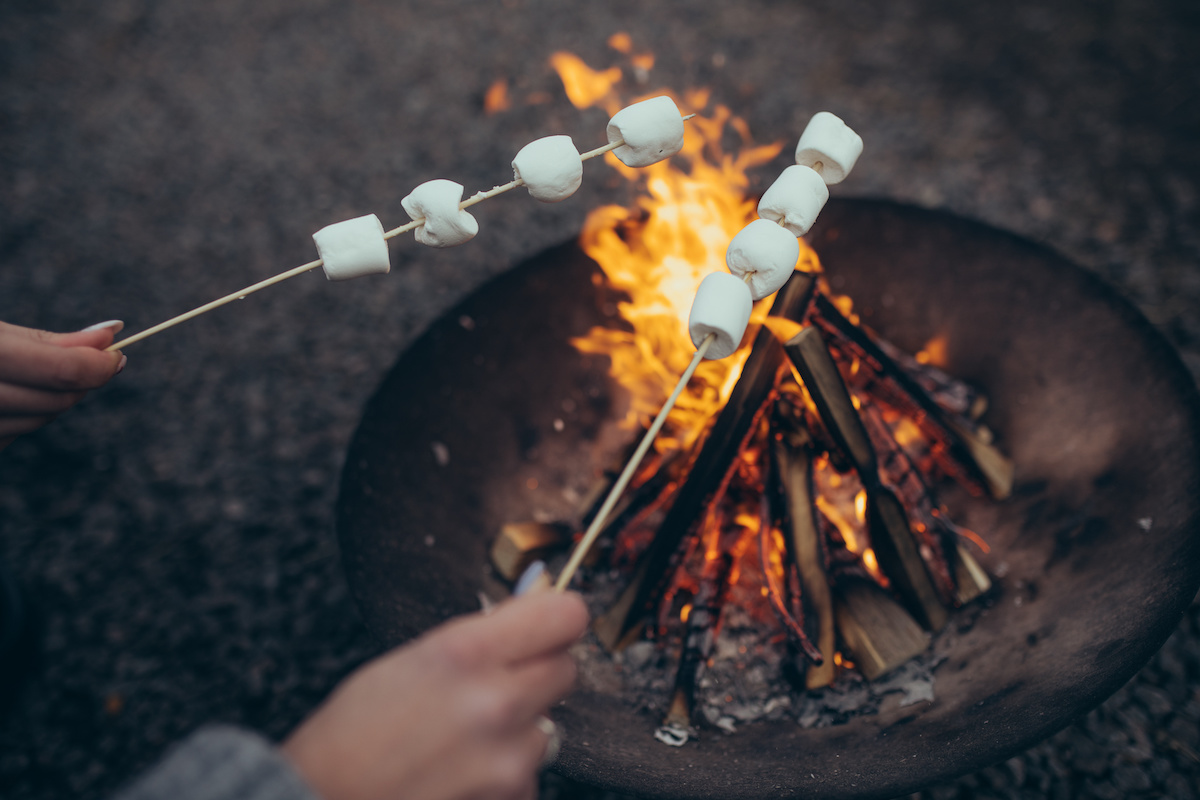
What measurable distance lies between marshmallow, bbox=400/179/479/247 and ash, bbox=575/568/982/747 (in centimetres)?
122

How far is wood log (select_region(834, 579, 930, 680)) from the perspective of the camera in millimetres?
1618

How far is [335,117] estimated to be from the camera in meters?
4.20

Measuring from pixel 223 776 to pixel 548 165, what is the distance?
1264mm

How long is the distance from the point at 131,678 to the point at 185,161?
3.20 m

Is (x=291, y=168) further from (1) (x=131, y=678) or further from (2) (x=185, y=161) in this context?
(1) (x=131, y=678)

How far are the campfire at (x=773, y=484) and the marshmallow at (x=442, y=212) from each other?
2.38 feet

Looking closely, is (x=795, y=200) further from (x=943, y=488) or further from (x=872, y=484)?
(x=943, y=488)

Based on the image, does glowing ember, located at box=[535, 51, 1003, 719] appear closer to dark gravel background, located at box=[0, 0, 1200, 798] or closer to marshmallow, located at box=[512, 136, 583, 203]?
marshmallow, located at box=[512, 136, 583, 203]

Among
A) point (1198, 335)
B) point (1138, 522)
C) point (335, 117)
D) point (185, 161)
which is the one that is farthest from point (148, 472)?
point (1198, 335)

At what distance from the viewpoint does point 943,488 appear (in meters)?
2.01

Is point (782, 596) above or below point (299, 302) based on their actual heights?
above

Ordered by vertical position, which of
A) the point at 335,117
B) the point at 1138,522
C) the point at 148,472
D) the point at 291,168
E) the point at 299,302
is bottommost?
the point at 148,472

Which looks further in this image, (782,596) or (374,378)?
(374,378)

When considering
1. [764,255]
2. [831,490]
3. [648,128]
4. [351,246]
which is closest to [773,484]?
[831,490]
